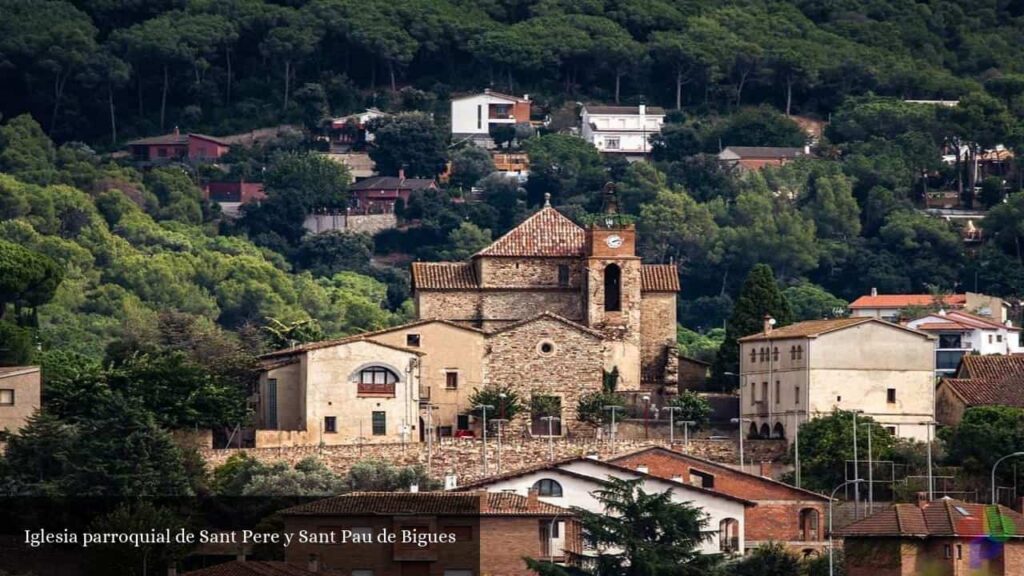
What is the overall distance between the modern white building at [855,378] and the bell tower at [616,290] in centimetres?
480

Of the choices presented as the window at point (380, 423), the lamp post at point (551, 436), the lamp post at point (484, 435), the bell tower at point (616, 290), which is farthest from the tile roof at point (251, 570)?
the bell tower at point (616, 290)

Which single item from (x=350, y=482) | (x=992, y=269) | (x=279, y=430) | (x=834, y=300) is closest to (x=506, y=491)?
(x=350, y=482)

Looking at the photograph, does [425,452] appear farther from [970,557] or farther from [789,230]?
[789,230]

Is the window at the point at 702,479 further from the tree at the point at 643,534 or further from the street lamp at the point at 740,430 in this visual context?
the tree at the point at 643,534

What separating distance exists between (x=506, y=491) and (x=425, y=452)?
13749mm

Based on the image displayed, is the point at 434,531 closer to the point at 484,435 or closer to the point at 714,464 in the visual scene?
the point at 714,464

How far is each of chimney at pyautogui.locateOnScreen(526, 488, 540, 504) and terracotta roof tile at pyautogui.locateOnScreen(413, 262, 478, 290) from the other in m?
25.1

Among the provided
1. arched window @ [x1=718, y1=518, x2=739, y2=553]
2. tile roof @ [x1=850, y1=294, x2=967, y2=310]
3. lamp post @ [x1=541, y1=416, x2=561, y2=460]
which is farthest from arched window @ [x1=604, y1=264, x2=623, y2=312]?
tile roof @ [x1=850, y1=294, x2=967, y2=310]

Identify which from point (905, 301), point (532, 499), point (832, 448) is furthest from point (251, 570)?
point (905, 301)

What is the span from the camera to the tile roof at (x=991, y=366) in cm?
11975

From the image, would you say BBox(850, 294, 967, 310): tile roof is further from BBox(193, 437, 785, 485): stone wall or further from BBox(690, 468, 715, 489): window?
BBox(690, 468, 715, 489): window

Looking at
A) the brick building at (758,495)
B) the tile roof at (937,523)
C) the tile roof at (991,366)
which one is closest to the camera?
the tile roof at (937,523)

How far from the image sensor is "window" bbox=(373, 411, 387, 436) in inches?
4205

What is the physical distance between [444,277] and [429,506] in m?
32.4
